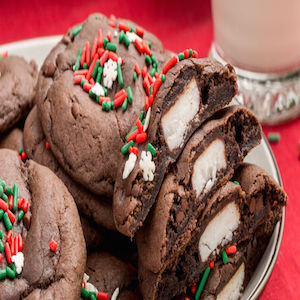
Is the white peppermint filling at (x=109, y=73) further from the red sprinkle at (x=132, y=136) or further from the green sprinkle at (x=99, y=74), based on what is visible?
the red sprinkle at (x=132, y=136)

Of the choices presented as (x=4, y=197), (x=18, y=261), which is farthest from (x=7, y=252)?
(x=4, y=197)

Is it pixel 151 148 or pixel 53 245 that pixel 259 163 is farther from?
pixel 53 245

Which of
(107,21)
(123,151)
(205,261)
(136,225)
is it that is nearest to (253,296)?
(205,261)

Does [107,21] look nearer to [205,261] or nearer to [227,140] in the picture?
[227,140]

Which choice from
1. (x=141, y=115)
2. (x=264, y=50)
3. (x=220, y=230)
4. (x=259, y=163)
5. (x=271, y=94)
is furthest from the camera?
(x=271, y=94)

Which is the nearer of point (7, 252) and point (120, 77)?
point (7, 252)

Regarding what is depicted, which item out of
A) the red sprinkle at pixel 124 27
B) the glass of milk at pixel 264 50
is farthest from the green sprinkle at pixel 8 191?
the glass of milk at pixel 264 50

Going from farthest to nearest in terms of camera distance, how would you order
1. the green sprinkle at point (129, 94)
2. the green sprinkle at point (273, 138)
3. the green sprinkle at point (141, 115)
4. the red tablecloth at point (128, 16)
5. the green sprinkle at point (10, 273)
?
1. the red tablecloth at point (128, 16)
2. the green sprinkle at point (273, 138)
3. the green sprinkle at point (129, 94)
4. the green sprinkle at point (141, 115)
5. the green sprinkle at point (10, 273)
